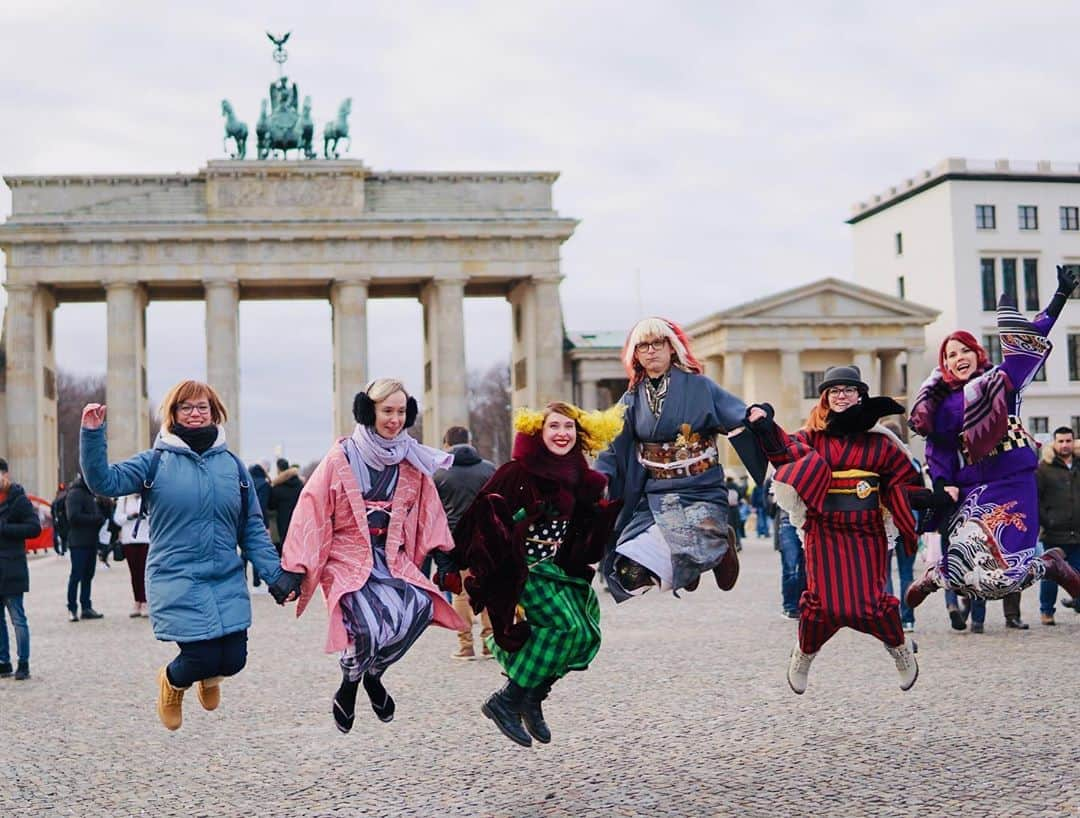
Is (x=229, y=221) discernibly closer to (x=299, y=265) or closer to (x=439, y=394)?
(x=299, y=265)

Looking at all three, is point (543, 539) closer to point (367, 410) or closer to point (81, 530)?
point (367, 410)

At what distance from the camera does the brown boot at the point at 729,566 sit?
7816 mm

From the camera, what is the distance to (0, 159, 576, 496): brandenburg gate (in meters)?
56.3

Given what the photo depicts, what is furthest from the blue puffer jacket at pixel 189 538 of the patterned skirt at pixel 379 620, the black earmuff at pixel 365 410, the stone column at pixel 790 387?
the stone column at pixel 790 387

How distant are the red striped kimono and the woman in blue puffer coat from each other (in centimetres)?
289

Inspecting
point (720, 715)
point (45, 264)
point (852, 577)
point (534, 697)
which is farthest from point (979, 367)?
point (45, 264)

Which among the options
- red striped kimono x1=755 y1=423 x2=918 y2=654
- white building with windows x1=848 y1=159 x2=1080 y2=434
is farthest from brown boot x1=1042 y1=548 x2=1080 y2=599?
white building with windows x1=848 y1=159 x2=1080 y2=434

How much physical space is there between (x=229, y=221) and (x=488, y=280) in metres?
10.8

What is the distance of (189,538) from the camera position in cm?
743

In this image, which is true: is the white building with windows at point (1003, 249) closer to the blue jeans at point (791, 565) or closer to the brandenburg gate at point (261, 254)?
the brandenburg gate at point (261, 254)

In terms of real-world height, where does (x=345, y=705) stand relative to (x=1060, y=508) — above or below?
below

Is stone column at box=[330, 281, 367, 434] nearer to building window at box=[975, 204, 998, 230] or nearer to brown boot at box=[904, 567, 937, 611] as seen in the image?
building window at box=[975, 204, 998, 230]

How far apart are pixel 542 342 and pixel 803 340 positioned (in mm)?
10887

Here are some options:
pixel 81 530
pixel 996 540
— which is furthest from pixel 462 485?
pixel 996 540
